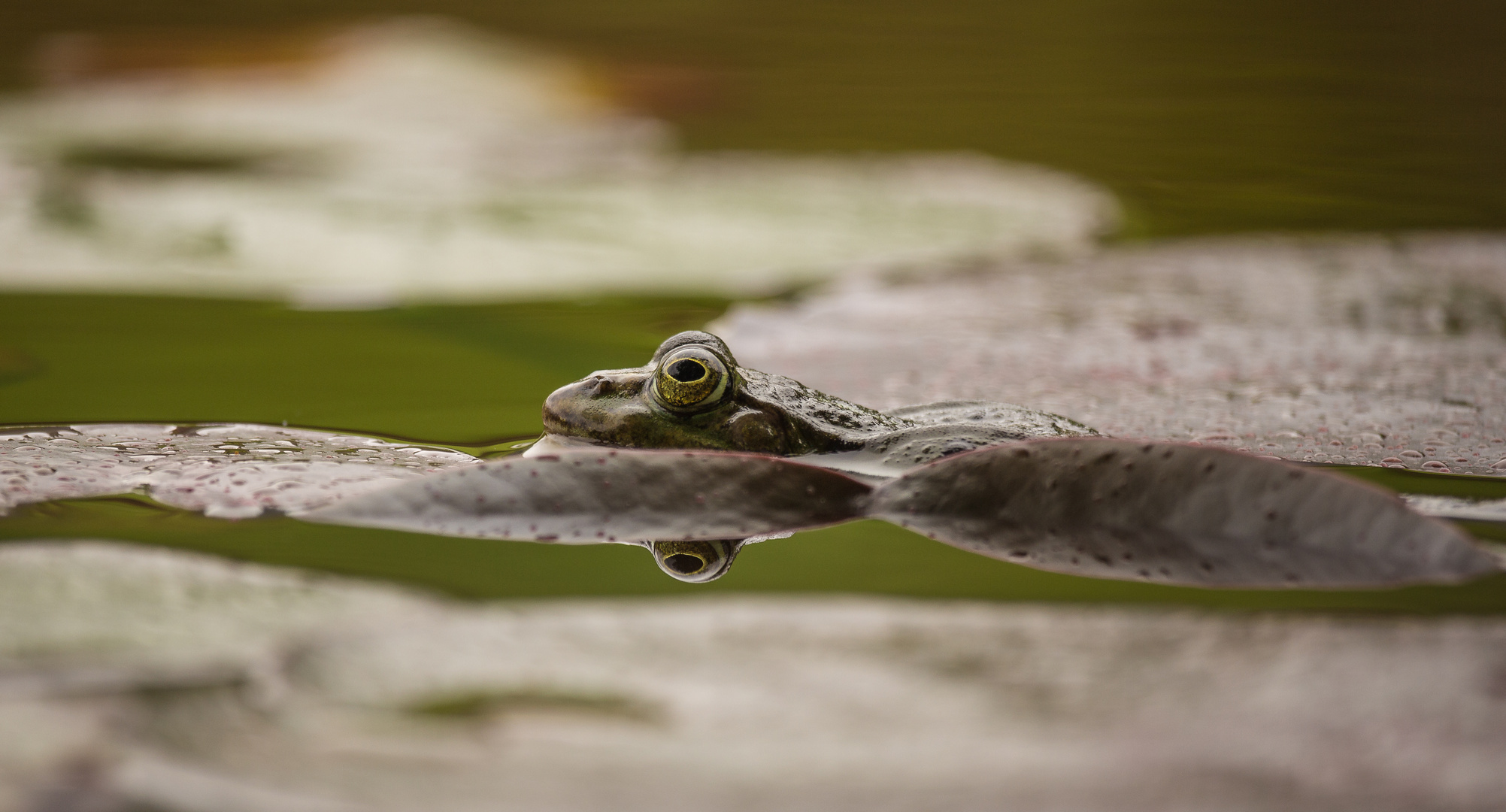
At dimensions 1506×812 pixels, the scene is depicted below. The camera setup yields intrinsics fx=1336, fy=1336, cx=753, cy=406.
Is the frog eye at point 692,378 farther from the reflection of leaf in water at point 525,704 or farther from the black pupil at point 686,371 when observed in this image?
the reflection of leaf in water at point 525,704

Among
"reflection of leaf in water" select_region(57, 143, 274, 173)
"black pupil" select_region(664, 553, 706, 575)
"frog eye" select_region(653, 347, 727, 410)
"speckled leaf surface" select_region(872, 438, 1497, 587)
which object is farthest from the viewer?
"reflection of leaf in water" select_region(57, 143, 274, 173)

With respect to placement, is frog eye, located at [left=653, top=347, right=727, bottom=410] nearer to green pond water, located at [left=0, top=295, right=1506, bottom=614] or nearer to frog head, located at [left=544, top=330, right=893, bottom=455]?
frog head, located at [left=544, top=330, right=893, bottom=455]

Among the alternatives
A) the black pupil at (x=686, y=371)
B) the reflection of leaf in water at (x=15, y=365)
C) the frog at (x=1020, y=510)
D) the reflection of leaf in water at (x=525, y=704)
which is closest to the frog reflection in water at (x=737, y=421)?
the black pupil at (x=686, y=371)

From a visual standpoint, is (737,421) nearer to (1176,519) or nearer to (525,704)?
(1176,519)

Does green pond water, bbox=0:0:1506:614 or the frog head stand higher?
green pond water, bbox=0:0:1506:614

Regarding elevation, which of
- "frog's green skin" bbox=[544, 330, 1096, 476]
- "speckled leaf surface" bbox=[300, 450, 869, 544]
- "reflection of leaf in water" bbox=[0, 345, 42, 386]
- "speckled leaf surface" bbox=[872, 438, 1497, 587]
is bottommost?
"speckled leaf surface" bbox=[872, 438, 1497, 587]

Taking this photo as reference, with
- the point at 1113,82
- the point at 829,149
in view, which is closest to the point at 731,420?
the point at 829,149

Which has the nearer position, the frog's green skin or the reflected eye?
the reflected eye

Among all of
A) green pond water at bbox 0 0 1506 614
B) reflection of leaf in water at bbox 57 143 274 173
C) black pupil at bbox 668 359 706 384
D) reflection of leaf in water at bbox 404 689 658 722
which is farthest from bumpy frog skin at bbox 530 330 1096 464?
reflection of leaf in water at bbox 57 143 274 173

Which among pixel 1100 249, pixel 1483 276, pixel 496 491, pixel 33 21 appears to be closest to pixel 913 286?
pixel 1100 249
